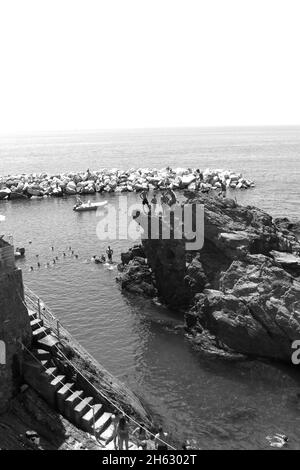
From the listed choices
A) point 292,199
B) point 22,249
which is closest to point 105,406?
point 22,249

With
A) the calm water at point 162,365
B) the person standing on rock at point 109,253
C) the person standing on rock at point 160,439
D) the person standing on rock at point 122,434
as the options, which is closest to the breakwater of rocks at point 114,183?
the calm water at point 162,365

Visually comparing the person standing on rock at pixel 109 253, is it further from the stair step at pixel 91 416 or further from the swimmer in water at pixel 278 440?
the stair step at pixel 91 416

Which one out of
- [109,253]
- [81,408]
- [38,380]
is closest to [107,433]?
[81,408]

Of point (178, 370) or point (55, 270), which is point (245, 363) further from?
point (55, 270)

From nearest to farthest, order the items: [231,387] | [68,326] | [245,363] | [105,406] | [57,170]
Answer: [105,406]
[231,387]
[245,363]
[68,326]
[57,170]

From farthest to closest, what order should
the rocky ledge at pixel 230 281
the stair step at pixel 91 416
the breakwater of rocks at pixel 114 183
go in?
the breakwater of rocks at pixel 114 183 → the rocky ledge at pixel 230 281 → the stair step at pixel 91 416

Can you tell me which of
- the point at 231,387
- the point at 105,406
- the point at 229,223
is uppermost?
the point at 229,223

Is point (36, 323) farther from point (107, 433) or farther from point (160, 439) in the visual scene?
point (160, 439)
